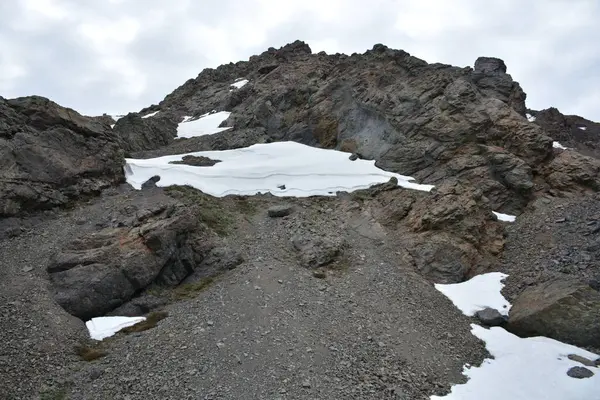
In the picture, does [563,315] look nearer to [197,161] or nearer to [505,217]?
[505,217]

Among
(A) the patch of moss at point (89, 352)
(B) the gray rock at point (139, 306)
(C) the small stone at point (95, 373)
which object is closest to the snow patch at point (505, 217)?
(B) the gray rock at point (139, 306)

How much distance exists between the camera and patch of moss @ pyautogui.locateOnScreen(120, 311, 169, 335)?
16781 millimetres

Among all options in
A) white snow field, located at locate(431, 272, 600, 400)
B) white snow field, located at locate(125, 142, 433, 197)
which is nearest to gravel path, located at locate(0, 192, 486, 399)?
white snow field, located at locate(431, 272, 600, 400)

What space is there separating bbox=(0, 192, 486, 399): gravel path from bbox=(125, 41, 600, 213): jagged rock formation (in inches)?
504

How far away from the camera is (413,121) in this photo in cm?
3509

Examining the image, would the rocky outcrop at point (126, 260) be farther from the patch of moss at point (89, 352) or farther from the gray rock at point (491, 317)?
the gray rock at point (491, 317)

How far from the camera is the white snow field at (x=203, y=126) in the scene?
49.2 meters

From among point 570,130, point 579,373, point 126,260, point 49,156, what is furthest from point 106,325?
point 570,130

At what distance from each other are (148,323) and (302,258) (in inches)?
329

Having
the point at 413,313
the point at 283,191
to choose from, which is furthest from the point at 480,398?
the point at 283,191

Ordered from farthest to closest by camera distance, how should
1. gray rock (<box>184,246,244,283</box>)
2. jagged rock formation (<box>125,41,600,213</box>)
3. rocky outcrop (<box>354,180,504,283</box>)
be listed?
jagged rock formation (<box>125,41,600,213</box>)
rocky outcrop (<box>354,180,504,283</box>)
gray rock (<box>184,246,244,283</box>)

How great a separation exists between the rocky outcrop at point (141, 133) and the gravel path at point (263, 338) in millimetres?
21828

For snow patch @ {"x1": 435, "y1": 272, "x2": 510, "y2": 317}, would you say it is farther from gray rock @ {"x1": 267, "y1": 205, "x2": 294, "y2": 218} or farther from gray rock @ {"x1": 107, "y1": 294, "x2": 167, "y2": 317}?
gray rock @ {"x1": 107, "y1": 294, "x2": 167, "y2": 317}

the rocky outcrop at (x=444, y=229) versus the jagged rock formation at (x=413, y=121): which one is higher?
the jagged rock formation at (x=413, y=121)
